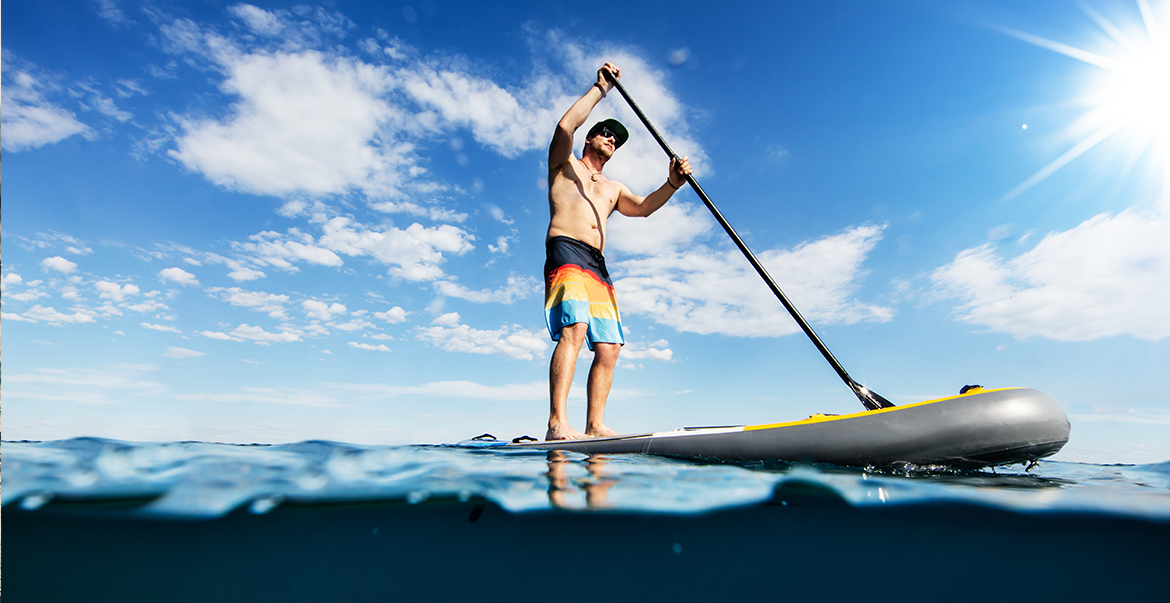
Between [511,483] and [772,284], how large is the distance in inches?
116

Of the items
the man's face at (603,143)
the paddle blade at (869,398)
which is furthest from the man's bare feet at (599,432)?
the man's face at (603,143)

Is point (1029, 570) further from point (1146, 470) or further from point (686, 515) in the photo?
point (686, 515)

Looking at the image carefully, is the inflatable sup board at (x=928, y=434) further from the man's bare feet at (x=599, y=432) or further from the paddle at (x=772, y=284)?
the man's bare feet at (x=599, y=432)

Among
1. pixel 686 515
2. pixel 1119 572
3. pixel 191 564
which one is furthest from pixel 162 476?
pixel 1119 572

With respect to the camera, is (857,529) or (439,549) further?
(439,549)

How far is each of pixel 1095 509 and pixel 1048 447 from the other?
0.48 meters

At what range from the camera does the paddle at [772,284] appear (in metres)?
3.58

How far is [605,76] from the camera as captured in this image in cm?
470

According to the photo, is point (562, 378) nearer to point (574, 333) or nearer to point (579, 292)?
point (574, 333)

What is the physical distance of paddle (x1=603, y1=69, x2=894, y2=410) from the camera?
358 cm

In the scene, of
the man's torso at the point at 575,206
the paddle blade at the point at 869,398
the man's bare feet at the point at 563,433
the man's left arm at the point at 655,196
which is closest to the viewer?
the paddle blade at the point at 869,398

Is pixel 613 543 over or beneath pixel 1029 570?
over

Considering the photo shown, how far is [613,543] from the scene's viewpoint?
345 cm

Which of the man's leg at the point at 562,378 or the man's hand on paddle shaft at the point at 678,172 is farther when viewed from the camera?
the man's hand on paddle shaft at the point at 678,172
